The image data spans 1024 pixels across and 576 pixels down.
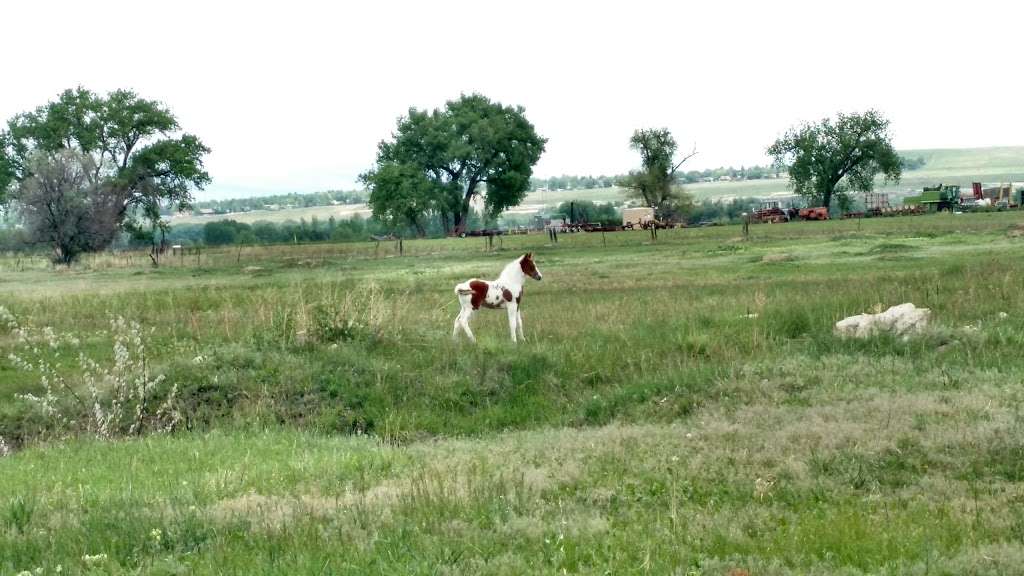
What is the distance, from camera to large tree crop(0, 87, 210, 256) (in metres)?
87.6

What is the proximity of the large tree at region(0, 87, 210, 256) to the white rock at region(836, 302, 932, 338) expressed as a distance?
→ 7847cm

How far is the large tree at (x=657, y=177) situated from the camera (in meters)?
117

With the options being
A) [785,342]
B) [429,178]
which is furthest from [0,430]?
[429,178]

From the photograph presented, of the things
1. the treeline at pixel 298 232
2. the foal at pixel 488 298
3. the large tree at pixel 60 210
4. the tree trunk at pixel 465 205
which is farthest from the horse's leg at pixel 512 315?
the tree trunk at pixel 465 205

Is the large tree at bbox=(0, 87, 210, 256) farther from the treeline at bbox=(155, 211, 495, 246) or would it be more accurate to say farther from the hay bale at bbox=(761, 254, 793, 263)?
the hay bale at bbox=(761, 254, 793, 263)

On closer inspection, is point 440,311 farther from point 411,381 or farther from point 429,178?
point 429,178

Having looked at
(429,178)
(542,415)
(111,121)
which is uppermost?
(111,121)

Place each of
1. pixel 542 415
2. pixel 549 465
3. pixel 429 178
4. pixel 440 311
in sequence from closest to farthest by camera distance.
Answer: pixel 549 465, pixel 542 415, pixel 440 311, pixel 429 178

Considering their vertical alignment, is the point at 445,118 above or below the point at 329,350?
above

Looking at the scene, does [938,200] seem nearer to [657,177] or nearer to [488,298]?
[657,177]

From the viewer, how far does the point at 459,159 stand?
106375mm

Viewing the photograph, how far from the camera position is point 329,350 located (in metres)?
18.3

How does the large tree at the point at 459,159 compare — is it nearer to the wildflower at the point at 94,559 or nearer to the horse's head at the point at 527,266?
the horse's head at the point at 527,266

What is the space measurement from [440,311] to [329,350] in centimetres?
729
